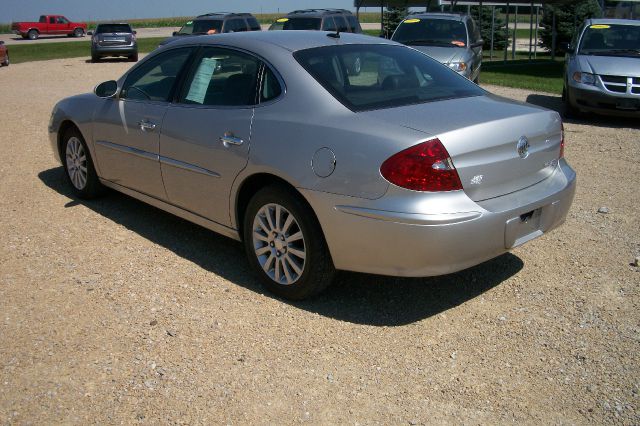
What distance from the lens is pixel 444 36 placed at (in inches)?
543

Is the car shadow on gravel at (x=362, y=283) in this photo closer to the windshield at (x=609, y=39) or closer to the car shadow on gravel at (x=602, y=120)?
the car shadow on gravel at (x=602, y=120)

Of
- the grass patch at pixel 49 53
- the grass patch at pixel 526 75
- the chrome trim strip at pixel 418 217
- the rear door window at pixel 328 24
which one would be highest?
the rear door window at pixel 328 24

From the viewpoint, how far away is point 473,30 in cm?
1460

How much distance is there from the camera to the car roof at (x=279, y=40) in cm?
470

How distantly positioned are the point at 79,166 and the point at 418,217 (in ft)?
12.9

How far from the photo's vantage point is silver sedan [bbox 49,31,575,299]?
12.3ft

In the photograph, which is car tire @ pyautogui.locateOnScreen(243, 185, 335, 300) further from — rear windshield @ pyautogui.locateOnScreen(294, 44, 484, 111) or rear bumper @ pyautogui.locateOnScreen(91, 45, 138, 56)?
rear bumper @ pyautogui.locateOnScreen(91, 45, 138, 56)

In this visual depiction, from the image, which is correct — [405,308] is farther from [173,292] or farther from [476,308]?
[173,292]

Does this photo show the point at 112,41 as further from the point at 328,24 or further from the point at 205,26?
the point at 328,24

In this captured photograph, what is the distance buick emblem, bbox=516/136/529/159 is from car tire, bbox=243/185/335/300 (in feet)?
4.17

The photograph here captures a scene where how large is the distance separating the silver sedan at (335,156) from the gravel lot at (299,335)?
1.26ft

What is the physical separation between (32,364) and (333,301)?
70.6 inches

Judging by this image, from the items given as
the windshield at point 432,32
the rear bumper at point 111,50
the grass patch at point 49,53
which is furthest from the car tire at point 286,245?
the grass patch at point 49,53

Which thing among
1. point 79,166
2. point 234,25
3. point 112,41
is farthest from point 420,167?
point 112,41
